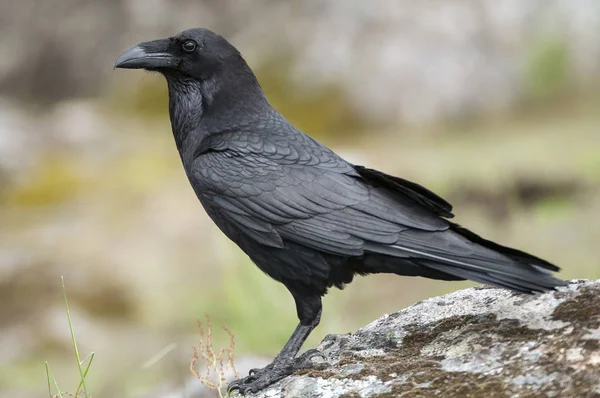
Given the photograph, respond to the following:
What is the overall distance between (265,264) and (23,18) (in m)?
10.8

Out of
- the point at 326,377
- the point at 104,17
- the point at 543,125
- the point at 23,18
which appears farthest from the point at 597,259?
the point at 23,18

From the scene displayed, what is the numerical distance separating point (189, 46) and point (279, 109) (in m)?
6.99

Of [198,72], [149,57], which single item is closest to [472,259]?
[198,72]

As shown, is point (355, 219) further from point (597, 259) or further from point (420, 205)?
point (597, 259)

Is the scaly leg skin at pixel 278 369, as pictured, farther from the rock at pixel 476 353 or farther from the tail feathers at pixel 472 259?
the tail feathers at pixel 472 259

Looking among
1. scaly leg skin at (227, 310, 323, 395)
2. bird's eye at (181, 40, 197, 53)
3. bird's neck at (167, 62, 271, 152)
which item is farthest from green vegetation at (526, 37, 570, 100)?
scaly leg skin at (227, 310, 323, 395)

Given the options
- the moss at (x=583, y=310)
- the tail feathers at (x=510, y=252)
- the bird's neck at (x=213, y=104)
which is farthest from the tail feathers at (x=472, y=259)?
the bird's neck at (x=213, y=104)

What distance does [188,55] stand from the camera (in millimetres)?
4805

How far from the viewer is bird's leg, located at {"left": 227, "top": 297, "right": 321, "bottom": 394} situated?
4.03m

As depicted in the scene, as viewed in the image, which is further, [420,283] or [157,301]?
[157,301]

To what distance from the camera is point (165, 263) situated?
958 cm

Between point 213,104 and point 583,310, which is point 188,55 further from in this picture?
point 583,310

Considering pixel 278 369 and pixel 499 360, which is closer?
pixel 499 360

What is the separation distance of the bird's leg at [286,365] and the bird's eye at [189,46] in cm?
152
